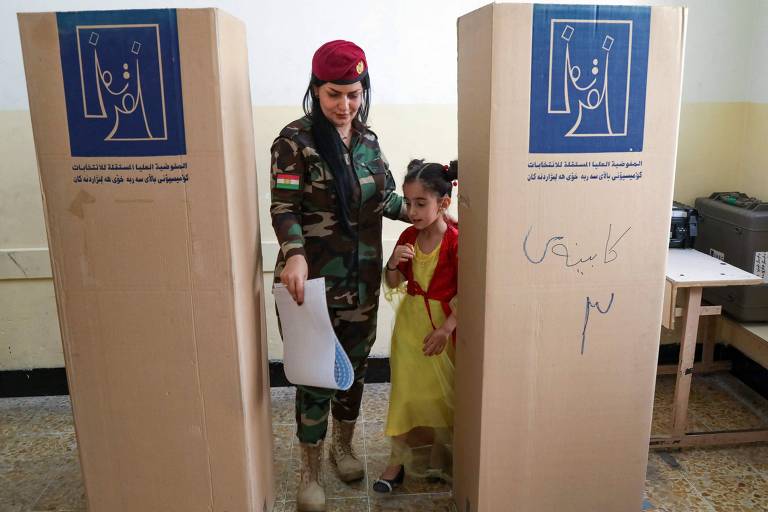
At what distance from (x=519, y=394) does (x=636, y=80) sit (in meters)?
0.81

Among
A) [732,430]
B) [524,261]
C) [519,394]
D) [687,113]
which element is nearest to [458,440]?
[519,394]

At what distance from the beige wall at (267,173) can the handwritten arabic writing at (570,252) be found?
1.30 metres

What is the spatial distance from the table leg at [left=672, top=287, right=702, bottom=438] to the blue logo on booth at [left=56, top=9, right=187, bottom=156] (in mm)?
1872

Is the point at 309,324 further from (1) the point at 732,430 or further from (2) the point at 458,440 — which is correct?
(1) the point at 732,430

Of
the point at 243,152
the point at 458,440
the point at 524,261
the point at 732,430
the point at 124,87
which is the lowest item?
the point at 732,430

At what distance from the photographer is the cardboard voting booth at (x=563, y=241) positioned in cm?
139

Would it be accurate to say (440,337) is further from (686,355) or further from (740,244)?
(740,244)

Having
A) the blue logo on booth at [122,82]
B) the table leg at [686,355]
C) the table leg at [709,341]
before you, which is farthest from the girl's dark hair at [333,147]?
the table leg at [709,341]

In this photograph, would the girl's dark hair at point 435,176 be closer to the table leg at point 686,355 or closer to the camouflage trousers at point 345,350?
the camouflage trousers at point 345,350

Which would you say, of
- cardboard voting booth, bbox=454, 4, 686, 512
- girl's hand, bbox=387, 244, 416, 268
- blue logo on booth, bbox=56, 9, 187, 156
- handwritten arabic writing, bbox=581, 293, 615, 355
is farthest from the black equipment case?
blue logo on booth, bbox=56, 9, 187, 156

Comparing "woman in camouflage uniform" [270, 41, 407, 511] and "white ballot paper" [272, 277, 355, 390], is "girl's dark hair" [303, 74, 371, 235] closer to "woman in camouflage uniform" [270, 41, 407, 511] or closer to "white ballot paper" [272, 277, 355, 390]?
"woman in camouflage uniform" [270, 41, 407, 511]

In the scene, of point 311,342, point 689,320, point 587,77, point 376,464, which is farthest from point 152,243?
point 689,320

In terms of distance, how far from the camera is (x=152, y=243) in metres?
1.45

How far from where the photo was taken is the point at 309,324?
1680mm
